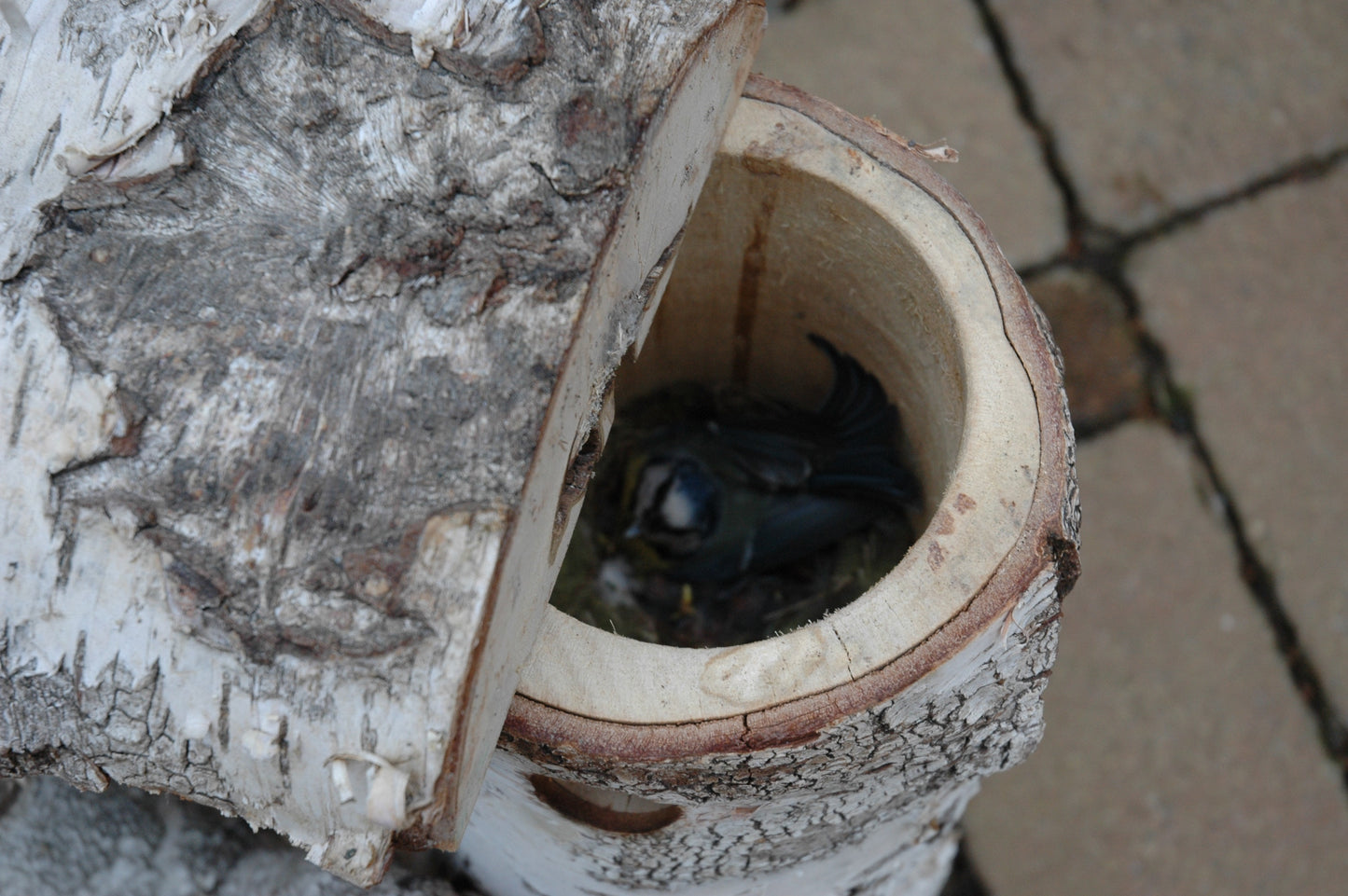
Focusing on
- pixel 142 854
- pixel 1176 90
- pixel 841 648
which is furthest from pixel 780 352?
pixel 1176 90

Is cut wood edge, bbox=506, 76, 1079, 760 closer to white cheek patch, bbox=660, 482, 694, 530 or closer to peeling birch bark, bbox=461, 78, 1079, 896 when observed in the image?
peeling birch bark, bbox=461, 78, 1079, 896

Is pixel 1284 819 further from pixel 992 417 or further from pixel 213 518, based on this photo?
pixel 213 518

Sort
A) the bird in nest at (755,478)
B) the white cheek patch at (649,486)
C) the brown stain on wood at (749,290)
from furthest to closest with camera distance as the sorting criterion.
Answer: the white cheek patch at (649,486)
the bird in nest at (755,478)
the brown stain on wood at (749,290)

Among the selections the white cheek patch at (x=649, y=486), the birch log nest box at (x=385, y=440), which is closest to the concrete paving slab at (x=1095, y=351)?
the white cheek patch at (x=649, y=486)

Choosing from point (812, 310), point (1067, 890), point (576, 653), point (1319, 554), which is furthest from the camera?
point (1319, 554)

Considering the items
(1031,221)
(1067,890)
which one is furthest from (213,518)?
(1031,221)

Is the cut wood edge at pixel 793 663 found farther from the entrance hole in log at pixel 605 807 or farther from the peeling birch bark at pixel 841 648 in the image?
the entrance hole in log at pixel 605 807

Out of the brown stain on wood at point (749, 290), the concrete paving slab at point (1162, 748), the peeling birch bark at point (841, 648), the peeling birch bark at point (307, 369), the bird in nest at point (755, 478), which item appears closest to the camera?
the peeling birch bark at point (307, 369)

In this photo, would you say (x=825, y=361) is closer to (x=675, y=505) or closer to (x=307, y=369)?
(x=675, y=505)

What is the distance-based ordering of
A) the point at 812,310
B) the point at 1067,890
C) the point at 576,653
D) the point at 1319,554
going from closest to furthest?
the point at 576,653 → the point at 812,310 → the point at 1067,890 → the point at 1319,554
